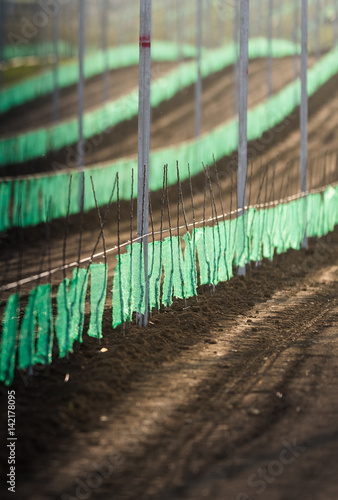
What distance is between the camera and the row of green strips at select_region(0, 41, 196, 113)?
43.9 metres

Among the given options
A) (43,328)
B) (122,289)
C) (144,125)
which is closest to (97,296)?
(122,289)

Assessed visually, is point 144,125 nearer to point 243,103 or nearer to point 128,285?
point 128,285

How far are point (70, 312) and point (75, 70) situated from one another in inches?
1729

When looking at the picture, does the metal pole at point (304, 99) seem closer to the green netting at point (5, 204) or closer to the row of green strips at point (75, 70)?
the green netting at point (5, 204)

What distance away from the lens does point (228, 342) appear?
1055cm

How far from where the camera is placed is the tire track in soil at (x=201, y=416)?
20.5ft

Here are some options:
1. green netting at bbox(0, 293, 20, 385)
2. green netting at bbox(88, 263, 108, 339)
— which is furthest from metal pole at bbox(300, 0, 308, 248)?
green netting at bbox(0, 293, 20, 385)

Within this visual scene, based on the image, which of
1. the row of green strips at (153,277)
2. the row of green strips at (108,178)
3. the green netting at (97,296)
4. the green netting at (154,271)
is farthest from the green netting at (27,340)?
the green netting at (154,271)

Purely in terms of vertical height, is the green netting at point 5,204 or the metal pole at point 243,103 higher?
the metal pole at point 243,103

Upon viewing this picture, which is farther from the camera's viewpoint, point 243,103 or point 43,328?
point 243,103

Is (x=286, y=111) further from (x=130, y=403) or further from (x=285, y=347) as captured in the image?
(x=130, y=403)

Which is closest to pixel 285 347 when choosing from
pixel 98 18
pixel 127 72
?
pixel 127 72

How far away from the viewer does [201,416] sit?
768 cm

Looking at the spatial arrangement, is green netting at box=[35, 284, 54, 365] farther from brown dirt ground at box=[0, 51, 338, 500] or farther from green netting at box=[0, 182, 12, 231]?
green netting at box=[0, 182, 12, 231]
